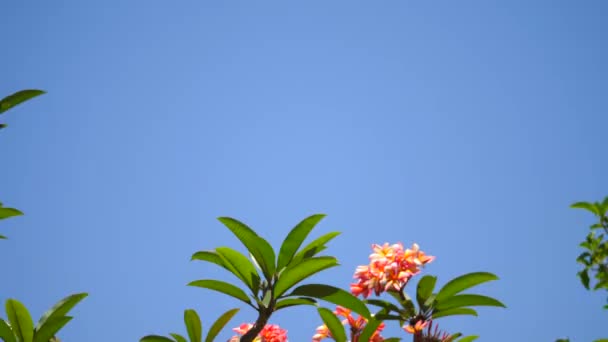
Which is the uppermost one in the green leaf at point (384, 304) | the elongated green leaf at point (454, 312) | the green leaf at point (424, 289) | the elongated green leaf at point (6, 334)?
the green leaf at point (424, 289)

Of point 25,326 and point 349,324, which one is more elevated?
point 349,324

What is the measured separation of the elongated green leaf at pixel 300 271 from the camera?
2672mm

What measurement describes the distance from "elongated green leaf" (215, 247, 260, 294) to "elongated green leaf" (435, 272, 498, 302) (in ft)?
3.36

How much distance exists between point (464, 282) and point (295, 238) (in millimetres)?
1019

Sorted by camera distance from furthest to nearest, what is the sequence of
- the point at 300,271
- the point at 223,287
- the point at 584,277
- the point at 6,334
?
the point at 584,277, the point at 223,287, the point at 300,271, the point at 6,334

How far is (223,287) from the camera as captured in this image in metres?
2.83

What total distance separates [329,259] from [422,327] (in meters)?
0.66

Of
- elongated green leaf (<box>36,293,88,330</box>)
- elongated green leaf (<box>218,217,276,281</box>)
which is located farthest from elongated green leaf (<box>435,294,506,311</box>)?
elongated green leaf (<box>36,293,88,330</box>)

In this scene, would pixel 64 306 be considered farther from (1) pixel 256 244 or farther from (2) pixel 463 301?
(2) pixel 463 301

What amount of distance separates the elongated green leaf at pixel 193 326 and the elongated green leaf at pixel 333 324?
2.16ft

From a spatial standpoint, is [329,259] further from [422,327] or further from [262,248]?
[422,327]

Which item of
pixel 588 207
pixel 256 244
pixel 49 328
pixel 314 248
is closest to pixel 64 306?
pixel 49 328

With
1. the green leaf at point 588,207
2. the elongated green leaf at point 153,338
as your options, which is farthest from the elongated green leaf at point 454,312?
the green leaf at point 588,207

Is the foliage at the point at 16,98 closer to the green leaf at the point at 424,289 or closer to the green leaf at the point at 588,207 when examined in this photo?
the green leaf at the point at 424,289
